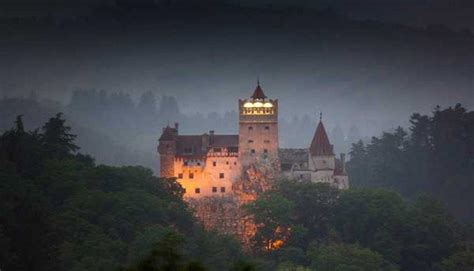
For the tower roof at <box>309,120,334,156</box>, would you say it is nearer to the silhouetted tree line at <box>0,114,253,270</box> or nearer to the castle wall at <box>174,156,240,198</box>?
the castle wall at <box>174,156,240,198</box>

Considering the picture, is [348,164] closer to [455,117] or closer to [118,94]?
[455,117]

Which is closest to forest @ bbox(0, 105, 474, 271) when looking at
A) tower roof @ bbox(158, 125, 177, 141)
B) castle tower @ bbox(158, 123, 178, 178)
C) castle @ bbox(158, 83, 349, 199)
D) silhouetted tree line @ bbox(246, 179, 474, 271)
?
silhouetted tree line @ bbox(246, 179, 474, 271)

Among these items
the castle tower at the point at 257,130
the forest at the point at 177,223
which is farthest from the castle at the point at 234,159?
the forest at the point at 177,223

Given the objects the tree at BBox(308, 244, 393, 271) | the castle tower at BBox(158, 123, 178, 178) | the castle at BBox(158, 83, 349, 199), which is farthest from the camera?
the castle tower at BBox(158, 123, 178, 178)

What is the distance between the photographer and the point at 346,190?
98.4 metres

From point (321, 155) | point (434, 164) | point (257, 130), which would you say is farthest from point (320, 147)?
point (434, 164)

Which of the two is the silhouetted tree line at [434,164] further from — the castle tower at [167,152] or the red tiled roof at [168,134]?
the castle tower at [167,152]

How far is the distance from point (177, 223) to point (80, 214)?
8.00 metres

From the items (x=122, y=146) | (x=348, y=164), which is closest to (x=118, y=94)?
(x=122, y=146)

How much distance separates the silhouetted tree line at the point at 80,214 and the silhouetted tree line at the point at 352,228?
3.62 m

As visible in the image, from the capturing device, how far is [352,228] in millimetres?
96688

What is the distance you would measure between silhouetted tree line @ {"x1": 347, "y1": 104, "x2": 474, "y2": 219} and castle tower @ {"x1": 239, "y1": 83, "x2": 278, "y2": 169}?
30472 millimetres

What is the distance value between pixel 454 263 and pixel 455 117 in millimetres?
41560

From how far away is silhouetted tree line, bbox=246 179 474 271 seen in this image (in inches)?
3676
